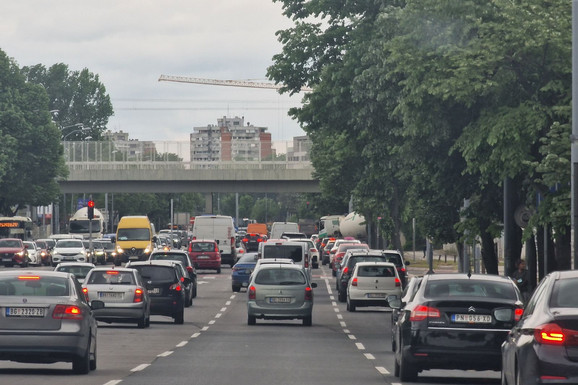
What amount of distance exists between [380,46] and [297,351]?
13784 mm

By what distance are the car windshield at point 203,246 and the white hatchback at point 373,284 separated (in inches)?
1217

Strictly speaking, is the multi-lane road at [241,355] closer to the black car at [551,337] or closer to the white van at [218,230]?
the black car at [551,337]

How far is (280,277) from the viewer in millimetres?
34250

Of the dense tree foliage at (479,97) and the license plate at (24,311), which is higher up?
the dense tree foliage at (479,97)

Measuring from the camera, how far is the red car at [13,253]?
78.4 m

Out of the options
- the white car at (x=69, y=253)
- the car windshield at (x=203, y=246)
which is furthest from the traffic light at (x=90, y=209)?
the white car at (x=69, y=253)

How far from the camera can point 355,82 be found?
1487 inches

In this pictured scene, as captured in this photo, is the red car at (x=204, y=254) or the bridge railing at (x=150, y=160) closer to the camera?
the red car at (x=204, y=254)

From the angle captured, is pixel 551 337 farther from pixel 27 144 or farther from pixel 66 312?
pixel 27 144

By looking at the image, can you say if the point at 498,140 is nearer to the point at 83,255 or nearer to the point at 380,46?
the point at 380,46

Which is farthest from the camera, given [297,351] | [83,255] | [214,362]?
[83,255]

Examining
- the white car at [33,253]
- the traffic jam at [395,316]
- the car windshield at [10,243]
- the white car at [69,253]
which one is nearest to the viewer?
the traffic jam at [395,316]

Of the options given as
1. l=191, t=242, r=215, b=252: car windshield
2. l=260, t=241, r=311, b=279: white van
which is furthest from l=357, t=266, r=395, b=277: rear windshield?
l=191, t=242, r=215, b=252: car windshield

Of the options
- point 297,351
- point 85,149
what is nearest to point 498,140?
point 297,351
